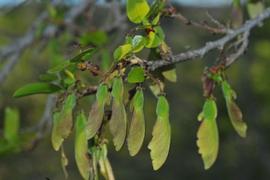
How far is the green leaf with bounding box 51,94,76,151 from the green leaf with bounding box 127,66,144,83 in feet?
0.42

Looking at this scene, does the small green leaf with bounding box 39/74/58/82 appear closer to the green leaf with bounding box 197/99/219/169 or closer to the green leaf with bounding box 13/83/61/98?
the green leaf with bounding box 13/83/61/98

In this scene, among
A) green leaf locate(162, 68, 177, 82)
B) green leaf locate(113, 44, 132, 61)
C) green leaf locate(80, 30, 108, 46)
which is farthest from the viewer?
green leaf locate(80, 30, 108, 46)

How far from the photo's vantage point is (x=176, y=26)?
341 inches

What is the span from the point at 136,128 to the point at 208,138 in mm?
161

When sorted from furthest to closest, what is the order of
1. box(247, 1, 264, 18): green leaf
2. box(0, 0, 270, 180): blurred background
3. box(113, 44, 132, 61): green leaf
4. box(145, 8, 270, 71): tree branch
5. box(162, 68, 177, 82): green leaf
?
box(0, 0, 270, 180): blurred background < box(247, 1, 264, 18): green leaf < box(162, 68, 177, 82): green leaf < box(145, 8, 270, 71): tree branch < box(113, 44, 132, 61): green leaf

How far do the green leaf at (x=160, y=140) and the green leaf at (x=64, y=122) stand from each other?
15 cm

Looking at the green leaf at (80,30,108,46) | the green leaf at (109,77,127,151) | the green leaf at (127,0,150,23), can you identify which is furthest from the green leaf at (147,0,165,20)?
the green leaf at (80,30,108,46)

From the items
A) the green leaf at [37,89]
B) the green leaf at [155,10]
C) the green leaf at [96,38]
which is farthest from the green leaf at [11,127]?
the green leaf at [155,10]

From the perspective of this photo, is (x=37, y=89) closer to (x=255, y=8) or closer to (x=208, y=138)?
(x=208, y=138)

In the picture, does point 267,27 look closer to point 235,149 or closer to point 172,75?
point 235,149

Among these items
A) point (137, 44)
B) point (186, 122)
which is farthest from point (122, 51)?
point (186, 122)

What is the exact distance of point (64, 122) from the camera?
0.98m

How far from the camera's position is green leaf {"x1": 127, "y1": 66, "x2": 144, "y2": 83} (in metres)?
0.88

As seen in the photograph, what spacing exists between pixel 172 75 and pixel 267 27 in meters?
4.71
